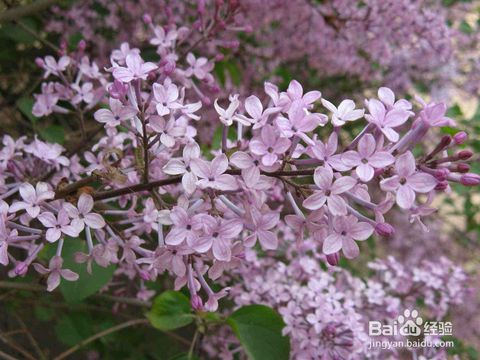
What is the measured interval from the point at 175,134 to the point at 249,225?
183 mm

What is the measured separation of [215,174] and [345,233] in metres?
0.20

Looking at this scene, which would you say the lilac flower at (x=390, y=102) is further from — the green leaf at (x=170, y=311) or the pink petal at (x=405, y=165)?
the green leaf at (x=170, y=311)

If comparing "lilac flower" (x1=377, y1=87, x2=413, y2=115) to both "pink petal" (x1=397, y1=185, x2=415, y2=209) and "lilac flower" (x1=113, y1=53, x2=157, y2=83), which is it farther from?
"lilac flower" (x1=113, y1=53, x2=157, y2=83)

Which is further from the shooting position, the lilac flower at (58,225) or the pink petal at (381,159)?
the lilac flower at (58,225)

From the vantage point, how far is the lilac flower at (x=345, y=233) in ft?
2.54

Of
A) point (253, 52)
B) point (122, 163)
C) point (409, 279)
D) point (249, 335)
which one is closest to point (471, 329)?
point (409, 279)

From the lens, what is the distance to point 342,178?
2.41 feet

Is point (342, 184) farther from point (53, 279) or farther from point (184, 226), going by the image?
point (53, 279)

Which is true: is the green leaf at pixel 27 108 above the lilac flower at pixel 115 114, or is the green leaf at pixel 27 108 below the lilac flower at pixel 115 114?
below

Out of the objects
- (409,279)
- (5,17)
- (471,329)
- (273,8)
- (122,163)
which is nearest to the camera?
(122,163)

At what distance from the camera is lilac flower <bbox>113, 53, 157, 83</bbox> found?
2.79ft

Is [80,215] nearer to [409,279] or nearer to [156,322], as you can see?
[156,322]

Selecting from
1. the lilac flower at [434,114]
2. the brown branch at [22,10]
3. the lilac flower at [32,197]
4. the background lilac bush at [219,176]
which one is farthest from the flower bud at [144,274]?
the brown branch at [22,10]

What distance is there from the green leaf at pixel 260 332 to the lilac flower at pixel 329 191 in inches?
16.7
